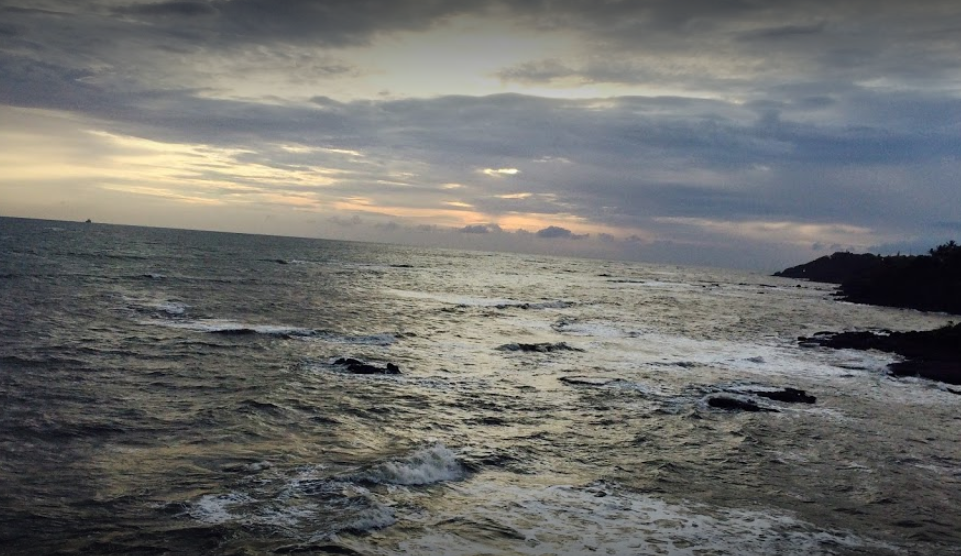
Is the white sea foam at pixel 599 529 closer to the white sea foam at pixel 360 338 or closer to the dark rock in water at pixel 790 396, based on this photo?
the dark rock in water at pixel 790 396

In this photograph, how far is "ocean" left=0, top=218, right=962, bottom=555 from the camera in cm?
1234

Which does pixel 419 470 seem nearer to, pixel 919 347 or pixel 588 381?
pixel 588 381

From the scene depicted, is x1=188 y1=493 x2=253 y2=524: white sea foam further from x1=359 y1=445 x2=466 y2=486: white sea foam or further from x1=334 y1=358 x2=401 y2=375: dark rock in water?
x1=334 y1=358 x2=401 y2=375: dark rock in water

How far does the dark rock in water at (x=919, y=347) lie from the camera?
30234mm

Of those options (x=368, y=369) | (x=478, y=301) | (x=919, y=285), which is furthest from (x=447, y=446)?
(x=919, y=285)

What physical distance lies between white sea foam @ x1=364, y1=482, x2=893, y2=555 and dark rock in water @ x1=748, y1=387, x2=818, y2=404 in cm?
1319

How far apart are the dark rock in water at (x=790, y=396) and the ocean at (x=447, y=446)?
0.43m

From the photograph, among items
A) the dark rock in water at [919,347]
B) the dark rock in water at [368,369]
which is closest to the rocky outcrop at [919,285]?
the dark rock in water at [919,347]

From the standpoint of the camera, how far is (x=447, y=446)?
18531 millimetres

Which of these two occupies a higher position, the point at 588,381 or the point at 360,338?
the point at 588,381

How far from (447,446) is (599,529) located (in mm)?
6893

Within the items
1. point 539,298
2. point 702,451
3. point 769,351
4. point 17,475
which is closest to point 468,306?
point 539,298

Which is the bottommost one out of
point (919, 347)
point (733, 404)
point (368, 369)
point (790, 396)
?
point (368, 369)

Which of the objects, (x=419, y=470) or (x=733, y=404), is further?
(x=733, y=404)
